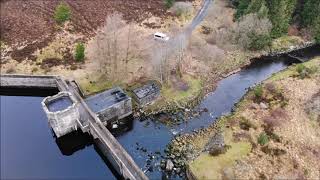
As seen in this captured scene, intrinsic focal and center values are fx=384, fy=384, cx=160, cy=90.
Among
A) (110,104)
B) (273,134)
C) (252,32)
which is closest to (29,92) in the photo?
(110,104)

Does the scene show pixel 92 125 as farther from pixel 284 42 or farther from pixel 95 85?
pixel 284 42

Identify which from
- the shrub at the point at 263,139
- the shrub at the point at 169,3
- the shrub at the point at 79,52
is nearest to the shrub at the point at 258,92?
the shrub at the point at 263,139

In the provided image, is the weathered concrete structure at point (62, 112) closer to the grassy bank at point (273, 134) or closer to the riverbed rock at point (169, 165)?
the riverbed rock at point (169, 165)

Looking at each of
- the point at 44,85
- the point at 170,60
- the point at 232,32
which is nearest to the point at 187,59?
the point at 170,60

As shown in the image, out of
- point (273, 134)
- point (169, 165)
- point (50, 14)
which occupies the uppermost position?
point (50, 14)

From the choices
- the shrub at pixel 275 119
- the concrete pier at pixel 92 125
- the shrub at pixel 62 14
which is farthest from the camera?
the shrub at pixel 62 14
